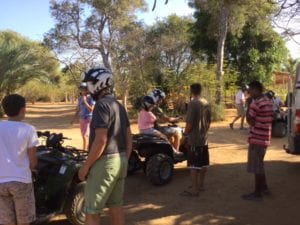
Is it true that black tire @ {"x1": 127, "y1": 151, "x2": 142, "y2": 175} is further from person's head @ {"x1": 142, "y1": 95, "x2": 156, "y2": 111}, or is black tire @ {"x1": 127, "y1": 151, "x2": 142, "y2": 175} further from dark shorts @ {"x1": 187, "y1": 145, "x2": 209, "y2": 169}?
dark shorts @ {"x1": 187, "y1": 145, "x2": 209, "y2": 169}

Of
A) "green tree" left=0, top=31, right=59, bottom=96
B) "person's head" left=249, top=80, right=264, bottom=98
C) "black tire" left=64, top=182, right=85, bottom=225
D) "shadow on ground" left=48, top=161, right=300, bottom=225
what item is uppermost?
"green tree" left=0, top=31, right=59, bottom=96

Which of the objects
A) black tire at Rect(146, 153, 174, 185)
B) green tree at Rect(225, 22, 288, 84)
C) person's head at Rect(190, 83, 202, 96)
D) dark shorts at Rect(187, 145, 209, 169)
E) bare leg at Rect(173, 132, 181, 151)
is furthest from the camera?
green tree at Rect(225, 22, 288, 84)

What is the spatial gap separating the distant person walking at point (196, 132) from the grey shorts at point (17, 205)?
3.30 metres

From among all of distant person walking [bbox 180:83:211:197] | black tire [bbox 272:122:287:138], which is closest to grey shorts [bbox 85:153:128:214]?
distant person walking [bbox 180:83:211:197]

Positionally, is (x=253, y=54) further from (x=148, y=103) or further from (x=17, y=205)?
(x=17, y=205)

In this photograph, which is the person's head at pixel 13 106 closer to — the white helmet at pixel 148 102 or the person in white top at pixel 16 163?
the person in white top at pixel 16 163

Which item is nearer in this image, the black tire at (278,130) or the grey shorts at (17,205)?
the grey shorts at (17,205)

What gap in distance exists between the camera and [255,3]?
31.8 ft

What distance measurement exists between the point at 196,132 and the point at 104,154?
3133 mm

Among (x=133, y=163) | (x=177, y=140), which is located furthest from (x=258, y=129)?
(x=133, y=163)

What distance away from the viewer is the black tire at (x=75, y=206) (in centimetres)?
576

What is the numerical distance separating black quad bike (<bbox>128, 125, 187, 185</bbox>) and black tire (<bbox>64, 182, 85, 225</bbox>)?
225 centimetres

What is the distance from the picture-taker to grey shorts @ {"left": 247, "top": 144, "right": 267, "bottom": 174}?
7067mm

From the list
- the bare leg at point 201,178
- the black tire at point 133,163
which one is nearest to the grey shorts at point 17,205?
the bare leg at point 201,178
